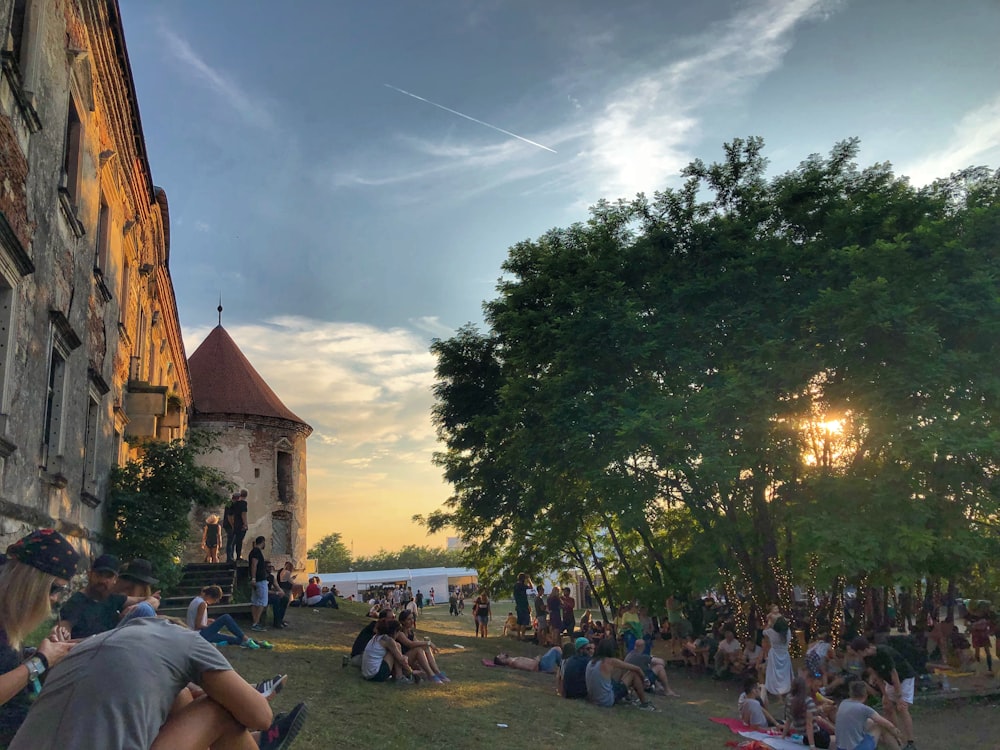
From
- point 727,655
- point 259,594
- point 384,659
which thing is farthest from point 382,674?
point 727,655

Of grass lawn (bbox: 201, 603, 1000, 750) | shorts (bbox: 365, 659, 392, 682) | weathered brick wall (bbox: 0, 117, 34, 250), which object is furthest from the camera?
shorts (bbox: 365, 659, 392, 682)

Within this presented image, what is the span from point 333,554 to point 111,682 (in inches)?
5225

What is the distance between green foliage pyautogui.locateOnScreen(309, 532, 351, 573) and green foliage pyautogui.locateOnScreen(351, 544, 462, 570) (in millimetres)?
1763

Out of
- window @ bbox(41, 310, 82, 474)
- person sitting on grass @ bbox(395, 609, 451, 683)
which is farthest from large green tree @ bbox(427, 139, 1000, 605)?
window @ bbox(41, 310, 82, 474)

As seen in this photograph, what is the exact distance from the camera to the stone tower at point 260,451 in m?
31.7

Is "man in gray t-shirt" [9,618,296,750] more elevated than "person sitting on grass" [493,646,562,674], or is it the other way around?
"man in gray t-shirt" [9,618,296,750]

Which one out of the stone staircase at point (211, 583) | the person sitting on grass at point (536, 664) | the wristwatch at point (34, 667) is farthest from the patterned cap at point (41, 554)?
the person sitting on grass at point (536, 664)

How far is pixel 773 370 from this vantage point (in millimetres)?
16453

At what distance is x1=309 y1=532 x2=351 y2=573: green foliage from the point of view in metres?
125

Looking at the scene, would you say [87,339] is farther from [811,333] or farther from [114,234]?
[811,333]

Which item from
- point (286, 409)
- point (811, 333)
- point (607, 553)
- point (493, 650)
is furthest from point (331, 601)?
point (811, 333)

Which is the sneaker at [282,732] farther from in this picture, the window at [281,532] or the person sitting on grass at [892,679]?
the window at [281,532]

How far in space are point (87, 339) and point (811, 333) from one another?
43.7ft

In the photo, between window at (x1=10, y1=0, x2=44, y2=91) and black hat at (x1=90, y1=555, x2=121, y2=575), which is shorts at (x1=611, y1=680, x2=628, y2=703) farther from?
window at (x1=10, y1=0, x2=44, y2=91)
